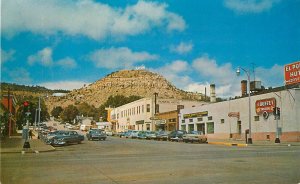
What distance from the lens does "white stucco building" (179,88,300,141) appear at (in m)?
40.3

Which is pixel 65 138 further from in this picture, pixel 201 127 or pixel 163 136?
pixel 201 127

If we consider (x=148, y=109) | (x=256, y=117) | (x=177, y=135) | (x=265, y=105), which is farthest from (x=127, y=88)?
(x=265, y=105)

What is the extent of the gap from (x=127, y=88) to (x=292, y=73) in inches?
4915

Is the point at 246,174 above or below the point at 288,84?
below

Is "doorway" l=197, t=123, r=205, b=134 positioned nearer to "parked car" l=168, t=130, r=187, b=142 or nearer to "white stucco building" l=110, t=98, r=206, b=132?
"parked car" l=168, t=130, r=187, b=142

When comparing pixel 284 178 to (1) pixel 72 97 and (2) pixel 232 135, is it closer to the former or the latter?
(2) pixel 232 135

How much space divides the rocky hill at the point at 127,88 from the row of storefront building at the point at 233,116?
6607cm

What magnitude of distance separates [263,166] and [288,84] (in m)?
30.3

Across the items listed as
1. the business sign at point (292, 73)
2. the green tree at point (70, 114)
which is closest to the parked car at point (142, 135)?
the business sign at point (292, 73)

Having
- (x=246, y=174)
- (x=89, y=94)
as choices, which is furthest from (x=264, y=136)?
(x=89, y=94)

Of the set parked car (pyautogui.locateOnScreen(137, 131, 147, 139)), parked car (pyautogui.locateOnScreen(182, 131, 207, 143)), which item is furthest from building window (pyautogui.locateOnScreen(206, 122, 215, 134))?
parked car (pyautogui.locateOnScreen(182, 131, 207, 143))

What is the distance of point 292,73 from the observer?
1682 inches

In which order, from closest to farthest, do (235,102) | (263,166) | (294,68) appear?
(263,166)
(294,68)
(235,102)

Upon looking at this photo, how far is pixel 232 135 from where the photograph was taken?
2026 inches
